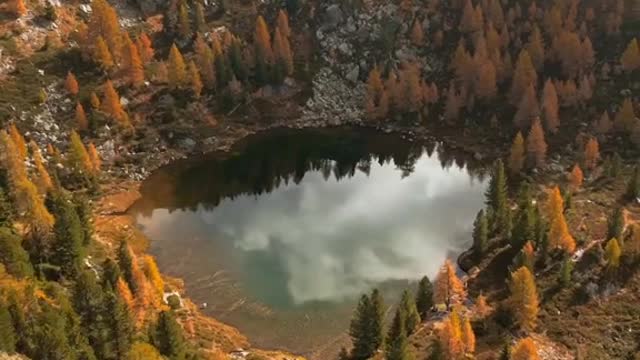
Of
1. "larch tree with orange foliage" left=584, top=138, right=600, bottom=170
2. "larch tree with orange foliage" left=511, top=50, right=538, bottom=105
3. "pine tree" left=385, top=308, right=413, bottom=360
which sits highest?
"larch tree with orange foliage" left=511, top=50, right=538, bottom=105

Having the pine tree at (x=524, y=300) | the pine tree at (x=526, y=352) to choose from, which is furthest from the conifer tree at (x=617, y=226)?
the pine tree at (x=526, y=352)

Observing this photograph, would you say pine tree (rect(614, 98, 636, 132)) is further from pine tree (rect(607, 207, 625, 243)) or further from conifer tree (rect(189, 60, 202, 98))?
conifer tree (rect(189, 60, 202, 98))

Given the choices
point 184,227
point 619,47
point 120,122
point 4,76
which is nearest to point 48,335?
point 184,227

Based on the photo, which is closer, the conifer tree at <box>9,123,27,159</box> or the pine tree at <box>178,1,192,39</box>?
the conifer tree at <box>9,123,27,159</box>

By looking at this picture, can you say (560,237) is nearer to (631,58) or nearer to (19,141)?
(631,58)

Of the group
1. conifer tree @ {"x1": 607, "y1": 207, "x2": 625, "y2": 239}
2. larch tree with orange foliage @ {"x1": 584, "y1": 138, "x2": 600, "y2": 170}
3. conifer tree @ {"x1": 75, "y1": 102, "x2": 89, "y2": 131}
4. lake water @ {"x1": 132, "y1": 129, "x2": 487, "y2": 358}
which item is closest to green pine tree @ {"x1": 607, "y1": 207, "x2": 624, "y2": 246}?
conifer tree @ {"x1": 607, "y1": 207, "x2": 625, "y2": 239}

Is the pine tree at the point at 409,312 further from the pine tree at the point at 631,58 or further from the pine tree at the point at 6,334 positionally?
the pine tree at the point at 631,58

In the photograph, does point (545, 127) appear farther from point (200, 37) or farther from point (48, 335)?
point (48, 335)
